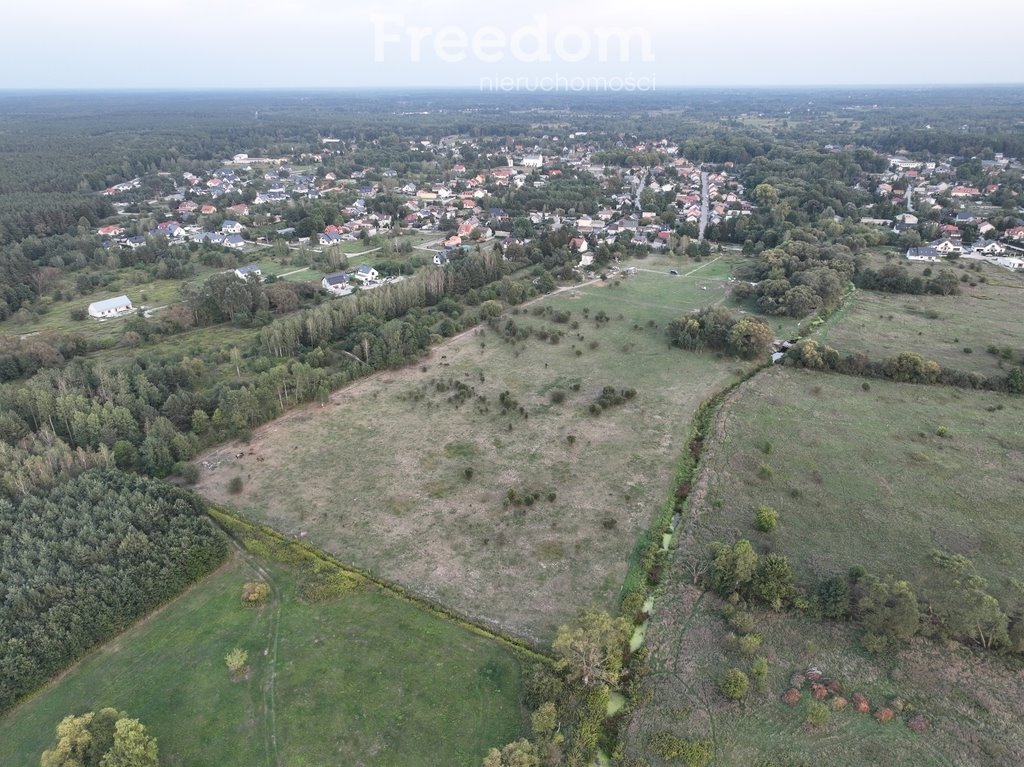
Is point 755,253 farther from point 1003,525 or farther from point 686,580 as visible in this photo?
point 686,580

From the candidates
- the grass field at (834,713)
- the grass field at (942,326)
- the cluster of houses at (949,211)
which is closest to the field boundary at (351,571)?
the grass field at (834,713)

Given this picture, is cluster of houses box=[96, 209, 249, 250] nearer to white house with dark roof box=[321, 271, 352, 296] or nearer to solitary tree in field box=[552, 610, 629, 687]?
white house with dark roof box=[321, 271, 352, 296]

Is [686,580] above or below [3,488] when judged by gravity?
below

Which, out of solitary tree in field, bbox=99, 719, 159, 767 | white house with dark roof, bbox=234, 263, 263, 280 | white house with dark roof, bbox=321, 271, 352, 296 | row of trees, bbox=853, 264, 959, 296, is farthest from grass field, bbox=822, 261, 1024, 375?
white house with dark roof, bbox=234, 263, 263, 280

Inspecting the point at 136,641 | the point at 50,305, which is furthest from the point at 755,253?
the point at 50,305

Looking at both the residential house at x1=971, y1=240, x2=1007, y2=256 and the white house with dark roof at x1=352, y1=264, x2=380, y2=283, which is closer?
the white house with dark roof at x1=352, y1=264, x2=380, y2=283

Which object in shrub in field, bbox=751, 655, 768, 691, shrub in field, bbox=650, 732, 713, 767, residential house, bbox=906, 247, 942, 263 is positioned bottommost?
shrub in field, bbox=650, 732, 713, 767
